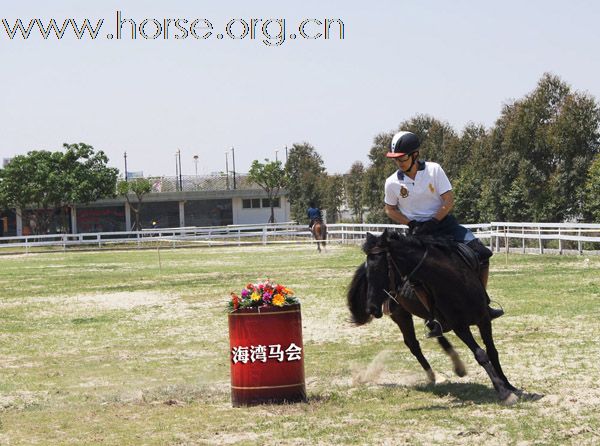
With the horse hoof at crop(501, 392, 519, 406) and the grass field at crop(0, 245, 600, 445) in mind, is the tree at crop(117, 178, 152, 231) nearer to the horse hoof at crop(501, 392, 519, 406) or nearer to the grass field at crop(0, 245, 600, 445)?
the grass field at crop(0, 245, 600, 445)

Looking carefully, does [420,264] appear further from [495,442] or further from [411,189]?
[495,442]

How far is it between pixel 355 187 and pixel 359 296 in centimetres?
8346

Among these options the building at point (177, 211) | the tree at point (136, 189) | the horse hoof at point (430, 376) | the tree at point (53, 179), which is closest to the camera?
the horse hoof at point (430, 376)

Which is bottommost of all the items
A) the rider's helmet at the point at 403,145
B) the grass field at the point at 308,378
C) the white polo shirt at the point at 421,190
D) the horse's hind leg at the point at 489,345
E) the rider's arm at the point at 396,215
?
the grass field at the point at 308,378

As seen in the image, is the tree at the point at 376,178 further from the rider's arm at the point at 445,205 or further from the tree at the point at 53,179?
the rider's arm at the point at 445,205

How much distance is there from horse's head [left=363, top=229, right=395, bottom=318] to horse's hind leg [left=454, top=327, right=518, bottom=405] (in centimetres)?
79

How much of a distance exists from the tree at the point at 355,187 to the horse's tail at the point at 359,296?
80.3 m

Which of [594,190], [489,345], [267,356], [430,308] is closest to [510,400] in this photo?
[489,345]

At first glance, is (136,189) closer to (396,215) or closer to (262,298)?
Answer: (396,215)

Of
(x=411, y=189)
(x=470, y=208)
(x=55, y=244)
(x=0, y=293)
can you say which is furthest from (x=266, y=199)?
(x=411, y=189)

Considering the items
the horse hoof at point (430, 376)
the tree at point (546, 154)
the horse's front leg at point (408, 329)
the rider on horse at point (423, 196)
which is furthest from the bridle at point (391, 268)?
the tree at point (546, 154)

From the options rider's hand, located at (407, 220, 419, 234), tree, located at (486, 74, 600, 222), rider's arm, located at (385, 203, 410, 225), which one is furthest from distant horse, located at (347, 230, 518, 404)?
tree, located at (486, 74, 600, 222)

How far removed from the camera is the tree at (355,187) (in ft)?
305

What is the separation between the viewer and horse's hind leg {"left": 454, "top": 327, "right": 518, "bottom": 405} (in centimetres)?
974
